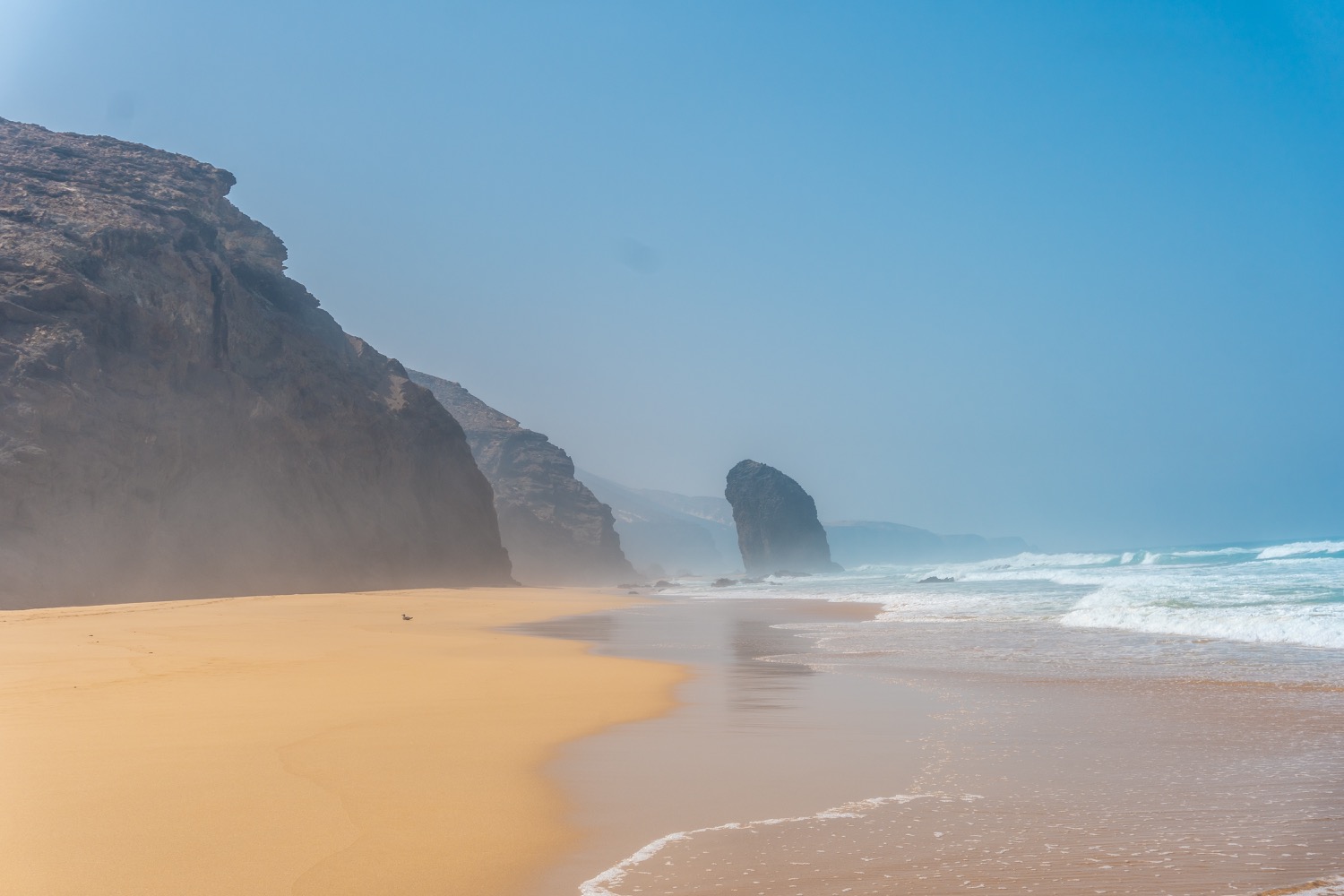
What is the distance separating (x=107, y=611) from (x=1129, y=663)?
19897 millimetres

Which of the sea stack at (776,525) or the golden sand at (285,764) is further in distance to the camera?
the sea stack at (776,525)

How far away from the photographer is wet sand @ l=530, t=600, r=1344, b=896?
352 centimetres

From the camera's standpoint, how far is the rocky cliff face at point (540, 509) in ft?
261

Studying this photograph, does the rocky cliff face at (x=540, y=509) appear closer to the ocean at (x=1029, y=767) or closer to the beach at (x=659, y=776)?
the ocean at (x=1029, y=767)

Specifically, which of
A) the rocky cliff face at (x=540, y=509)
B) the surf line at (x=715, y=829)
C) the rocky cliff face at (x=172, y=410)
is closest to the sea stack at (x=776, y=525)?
the rocky cliff face at (x=540, y=509)

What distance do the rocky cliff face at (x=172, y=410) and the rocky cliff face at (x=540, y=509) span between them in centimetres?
3001

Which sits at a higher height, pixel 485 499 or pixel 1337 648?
pixel 485 499

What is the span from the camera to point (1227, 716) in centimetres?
695

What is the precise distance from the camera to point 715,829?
4.13m

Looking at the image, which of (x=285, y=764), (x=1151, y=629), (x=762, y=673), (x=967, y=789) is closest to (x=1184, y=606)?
(x=1151, y=629)

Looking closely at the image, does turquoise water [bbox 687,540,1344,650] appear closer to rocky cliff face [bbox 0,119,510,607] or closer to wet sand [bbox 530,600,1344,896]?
wet sand [bbox 530,600,1344,896]

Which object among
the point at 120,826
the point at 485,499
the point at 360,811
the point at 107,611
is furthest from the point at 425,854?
the point at 485,499

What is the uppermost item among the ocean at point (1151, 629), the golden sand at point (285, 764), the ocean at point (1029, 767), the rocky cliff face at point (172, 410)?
the rocky cliff face at point (172, 410)

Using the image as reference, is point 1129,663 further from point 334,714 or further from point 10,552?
point 10,552
